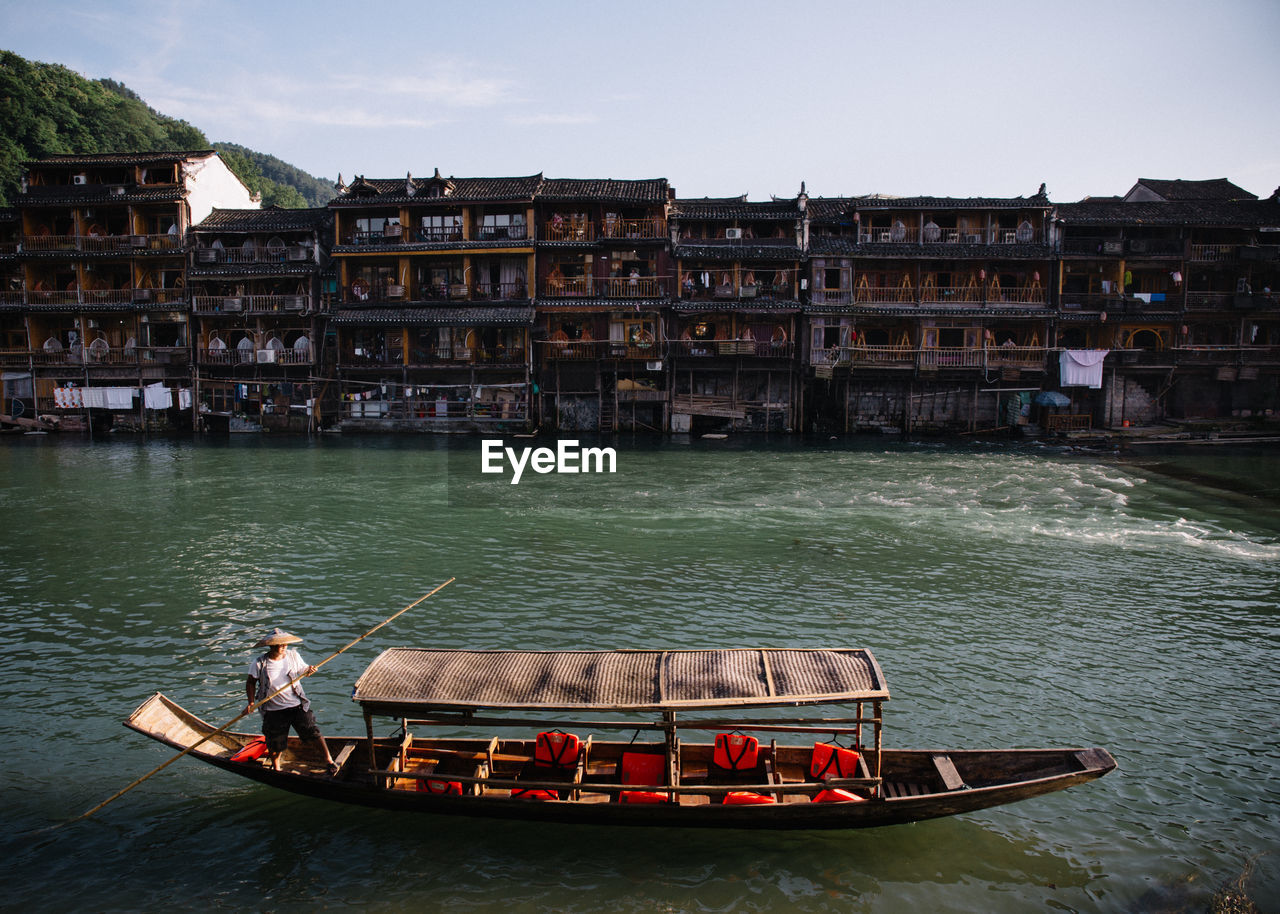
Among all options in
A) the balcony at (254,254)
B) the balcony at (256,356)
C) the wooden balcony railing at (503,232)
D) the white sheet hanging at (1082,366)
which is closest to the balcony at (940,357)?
the white sheet hanging at (1082,366)

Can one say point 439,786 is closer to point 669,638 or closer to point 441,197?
point 669,638

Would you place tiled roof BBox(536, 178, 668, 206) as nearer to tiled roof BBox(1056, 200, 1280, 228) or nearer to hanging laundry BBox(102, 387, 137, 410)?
tiled roof BBox(1056, 200, 1280, 228)

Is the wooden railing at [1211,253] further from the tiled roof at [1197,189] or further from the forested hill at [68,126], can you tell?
the forested hill at [68,126]

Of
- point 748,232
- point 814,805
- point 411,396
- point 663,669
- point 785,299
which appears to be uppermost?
point 748,232

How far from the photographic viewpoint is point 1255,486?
29.3 meters

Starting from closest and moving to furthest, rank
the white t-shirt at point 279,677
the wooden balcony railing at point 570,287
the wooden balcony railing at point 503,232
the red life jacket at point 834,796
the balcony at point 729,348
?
the red life jacket at point 834,796
the white t-shirt at point 279,677
the balcony at point 729,348
the wooden balcony railing at point 570,287
the wooden balcony railing at point 503,232

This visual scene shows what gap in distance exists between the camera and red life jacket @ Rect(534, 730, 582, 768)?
970 cm

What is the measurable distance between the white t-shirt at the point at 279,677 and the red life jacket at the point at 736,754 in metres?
4.93

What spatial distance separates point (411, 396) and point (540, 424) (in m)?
7.34

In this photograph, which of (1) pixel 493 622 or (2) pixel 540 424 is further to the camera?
(2) pixel 540 424

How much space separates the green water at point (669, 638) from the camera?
8625 mm

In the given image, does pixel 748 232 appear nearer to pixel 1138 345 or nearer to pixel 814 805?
pixel 1138 345

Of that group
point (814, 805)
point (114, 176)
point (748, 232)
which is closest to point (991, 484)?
point (748, 232)

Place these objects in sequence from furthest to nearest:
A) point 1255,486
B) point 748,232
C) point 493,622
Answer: point 748,232
point 1255,486
point 493,622
